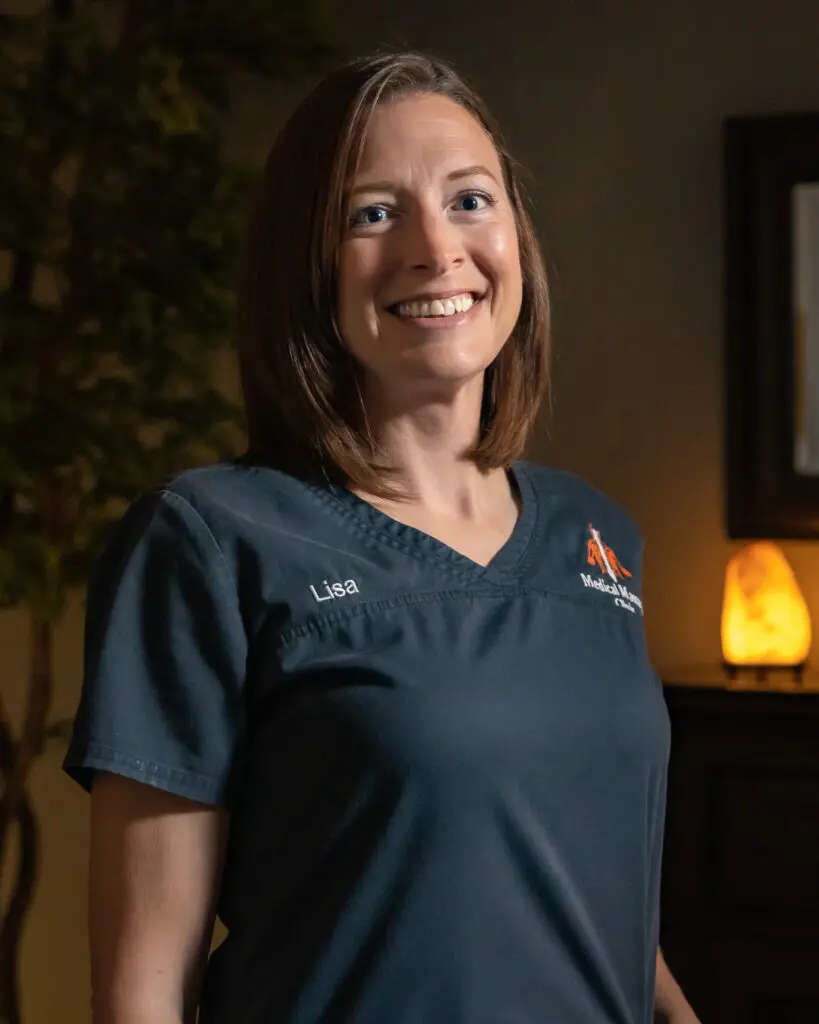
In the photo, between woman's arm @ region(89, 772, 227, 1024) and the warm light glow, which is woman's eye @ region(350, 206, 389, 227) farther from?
the warm light glow

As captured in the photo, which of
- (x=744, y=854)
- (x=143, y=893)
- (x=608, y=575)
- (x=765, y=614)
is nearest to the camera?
(x=143, y=893)

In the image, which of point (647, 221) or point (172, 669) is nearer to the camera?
point (172, 669)

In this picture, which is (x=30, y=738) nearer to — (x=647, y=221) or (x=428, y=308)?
(x=428, y=308)

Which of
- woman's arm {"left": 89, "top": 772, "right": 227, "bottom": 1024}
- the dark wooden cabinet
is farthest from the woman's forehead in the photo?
the dark wooden cabinet

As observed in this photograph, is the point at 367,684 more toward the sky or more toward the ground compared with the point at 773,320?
more toward the ground

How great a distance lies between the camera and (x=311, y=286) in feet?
3.33

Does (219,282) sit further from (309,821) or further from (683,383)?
(309,821)

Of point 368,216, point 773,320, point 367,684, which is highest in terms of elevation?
point 368,216

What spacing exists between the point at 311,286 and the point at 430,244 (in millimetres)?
97

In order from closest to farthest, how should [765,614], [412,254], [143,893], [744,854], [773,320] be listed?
[143,893], [412,254], [744,854], [765,614], [773,320]

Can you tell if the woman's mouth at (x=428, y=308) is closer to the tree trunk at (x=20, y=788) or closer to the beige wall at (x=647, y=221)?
the tree trunk at (x=20, y=788)

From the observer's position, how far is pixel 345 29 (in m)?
2.49

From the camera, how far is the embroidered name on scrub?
935 millimetres

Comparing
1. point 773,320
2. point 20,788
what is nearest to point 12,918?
point 20,788
